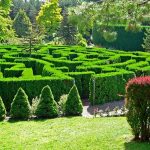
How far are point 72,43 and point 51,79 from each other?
108 ft

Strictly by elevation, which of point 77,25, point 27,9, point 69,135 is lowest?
point 69,135

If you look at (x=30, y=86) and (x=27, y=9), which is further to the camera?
(x=27, y=9)

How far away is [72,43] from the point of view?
173ft

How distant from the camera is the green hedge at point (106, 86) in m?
21.0

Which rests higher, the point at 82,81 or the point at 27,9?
the point at 27,9

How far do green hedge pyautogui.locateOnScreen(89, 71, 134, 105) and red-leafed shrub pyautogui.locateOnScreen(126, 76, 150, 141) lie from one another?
8.66m

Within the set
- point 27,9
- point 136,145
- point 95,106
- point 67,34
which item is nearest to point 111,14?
point 136,145

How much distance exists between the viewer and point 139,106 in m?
12.0

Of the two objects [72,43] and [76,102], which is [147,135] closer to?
[76,102]

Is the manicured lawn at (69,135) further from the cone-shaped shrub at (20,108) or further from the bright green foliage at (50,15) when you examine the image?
the bright green foliage at (50,15)

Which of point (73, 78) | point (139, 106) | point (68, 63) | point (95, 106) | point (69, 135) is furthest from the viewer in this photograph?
point (68, 63)

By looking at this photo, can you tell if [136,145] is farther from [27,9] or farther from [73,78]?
[27,9]

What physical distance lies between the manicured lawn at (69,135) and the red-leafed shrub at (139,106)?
0.43 metres

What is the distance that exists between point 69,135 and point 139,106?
2.54 m
